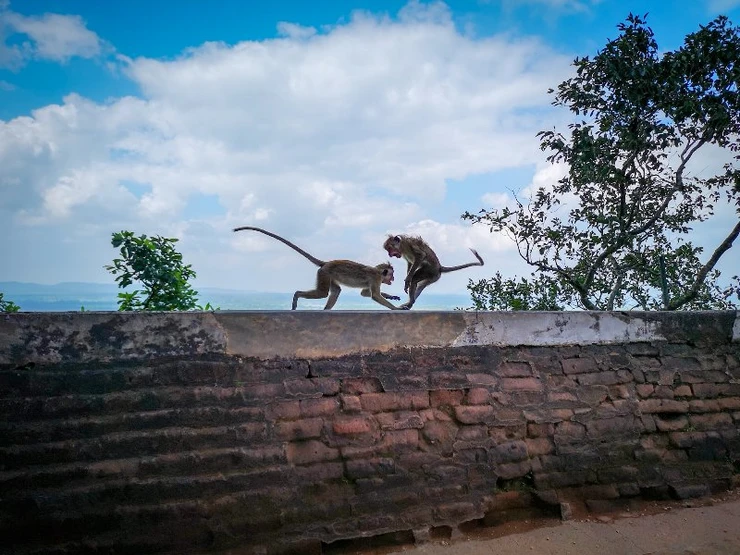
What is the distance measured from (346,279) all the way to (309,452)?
311 cm

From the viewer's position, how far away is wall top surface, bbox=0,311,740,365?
97.4 inches

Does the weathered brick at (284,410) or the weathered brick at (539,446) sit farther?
the weathered brick at (539,446)

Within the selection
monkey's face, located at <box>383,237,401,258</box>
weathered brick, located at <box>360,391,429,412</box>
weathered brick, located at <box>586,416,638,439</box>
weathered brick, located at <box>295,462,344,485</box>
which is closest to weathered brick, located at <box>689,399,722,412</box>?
weathered brick, located at <box>586,416,638,439</box>

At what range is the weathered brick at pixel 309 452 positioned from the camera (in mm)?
2770

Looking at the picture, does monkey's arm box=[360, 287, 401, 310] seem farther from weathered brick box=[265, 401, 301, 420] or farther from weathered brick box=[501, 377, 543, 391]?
weathered brick box=[265, 401, 301, 420]

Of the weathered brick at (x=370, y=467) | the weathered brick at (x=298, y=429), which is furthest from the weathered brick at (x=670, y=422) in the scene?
the weathered brick at (x=298, y=429)

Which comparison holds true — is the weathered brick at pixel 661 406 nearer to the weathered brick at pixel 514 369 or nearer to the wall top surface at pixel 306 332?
the wall top surface at pixel 306 332

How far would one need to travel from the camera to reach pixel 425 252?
21.1 feet

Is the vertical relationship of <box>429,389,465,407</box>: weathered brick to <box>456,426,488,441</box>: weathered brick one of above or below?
above

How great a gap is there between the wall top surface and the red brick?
37cm

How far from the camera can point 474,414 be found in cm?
319

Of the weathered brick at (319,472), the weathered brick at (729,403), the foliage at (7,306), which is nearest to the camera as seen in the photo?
the weathered brick at (319,472)

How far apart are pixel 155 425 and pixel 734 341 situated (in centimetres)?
419

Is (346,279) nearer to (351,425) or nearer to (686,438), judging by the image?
(351,425)
